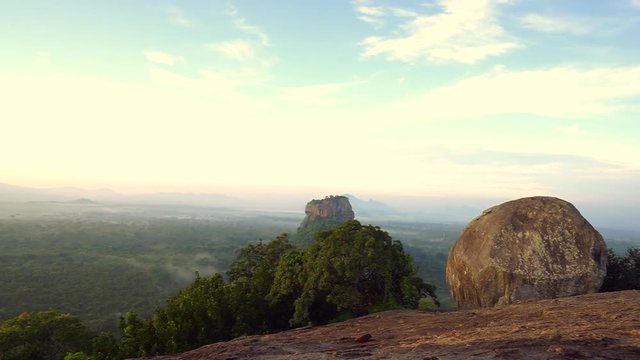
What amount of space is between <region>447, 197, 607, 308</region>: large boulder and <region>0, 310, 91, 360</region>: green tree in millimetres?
32252

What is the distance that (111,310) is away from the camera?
84.4 metres

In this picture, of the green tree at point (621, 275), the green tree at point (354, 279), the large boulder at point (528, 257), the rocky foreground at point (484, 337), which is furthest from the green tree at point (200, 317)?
the green tree at point (621, 275)

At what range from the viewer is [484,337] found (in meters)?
11.3

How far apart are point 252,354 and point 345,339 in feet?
Result: 9.89

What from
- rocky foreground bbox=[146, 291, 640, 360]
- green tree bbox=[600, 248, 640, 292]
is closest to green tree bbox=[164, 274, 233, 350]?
rocky foreground bbox=[146, 291, 640, 360]

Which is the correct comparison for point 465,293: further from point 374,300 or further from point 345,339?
point 345,339

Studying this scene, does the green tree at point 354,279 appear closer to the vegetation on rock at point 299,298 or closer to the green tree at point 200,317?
the vegetation on rock at point 299,298

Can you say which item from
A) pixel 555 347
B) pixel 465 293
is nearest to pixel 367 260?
pixel 465 293

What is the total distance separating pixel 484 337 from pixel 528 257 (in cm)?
1156

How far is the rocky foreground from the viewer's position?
31.4 ft

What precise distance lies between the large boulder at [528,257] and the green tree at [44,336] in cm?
3225

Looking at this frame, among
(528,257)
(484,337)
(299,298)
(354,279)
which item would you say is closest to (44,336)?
(299,298)

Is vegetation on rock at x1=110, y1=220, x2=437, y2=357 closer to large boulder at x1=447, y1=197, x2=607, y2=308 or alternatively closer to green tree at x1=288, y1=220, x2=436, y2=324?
green tree at x1=288, y1=220, x2=436, y2=324

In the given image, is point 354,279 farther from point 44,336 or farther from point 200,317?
point 44,336
